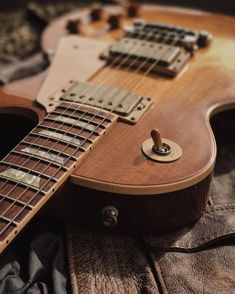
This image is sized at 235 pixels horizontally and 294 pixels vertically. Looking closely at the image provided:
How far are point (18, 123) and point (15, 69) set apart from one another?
1.21 feet

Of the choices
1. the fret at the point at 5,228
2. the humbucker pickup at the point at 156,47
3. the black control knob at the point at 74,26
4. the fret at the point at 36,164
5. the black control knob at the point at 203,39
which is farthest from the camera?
the black control knob at the point at 74,26

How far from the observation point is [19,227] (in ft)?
1.94

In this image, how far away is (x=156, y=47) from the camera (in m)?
1.05

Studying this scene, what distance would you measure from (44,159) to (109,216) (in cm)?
14

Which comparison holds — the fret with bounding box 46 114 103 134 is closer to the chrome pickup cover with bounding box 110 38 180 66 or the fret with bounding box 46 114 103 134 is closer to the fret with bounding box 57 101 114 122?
the fret with bounding box 57 101 114 122

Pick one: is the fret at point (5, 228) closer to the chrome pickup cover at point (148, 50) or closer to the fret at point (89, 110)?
the fret at point (89, 110)

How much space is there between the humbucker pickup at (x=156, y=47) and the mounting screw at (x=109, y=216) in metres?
0.41

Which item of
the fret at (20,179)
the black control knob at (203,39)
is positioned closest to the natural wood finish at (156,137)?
the fret at (20,179)

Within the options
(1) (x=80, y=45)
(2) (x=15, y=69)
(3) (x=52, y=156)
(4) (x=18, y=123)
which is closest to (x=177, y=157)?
(3) (x=52, y=156)

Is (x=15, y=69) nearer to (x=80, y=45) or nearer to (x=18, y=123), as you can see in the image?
(x=80, y=45)

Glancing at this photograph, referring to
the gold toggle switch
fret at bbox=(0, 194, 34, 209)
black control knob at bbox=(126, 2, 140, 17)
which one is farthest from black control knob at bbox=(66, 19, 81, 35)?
fret at bbox=(0, 194, 34, 209)

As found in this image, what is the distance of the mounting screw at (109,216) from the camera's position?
696 mm

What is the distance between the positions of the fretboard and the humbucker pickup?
0.24 metres

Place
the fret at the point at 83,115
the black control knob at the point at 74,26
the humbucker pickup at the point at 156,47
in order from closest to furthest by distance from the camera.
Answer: the fret at the point at 83,115, the humbucker pickup at the point at 156,47, the black control knob at the point at 74,26
